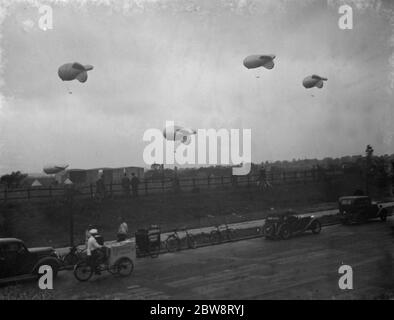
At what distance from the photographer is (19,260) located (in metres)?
13.4

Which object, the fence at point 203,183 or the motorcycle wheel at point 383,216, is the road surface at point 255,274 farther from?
the fence at point 203,183

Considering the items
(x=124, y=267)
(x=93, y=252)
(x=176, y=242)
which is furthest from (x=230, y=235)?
(x=93, y=252)

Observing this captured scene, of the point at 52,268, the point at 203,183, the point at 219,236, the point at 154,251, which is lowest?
the point at 154,251

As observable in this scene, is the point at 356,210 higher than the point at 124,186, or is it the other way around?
the point at 124,186

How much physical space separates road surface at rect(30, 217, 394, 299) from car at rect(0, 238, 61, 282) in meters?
0.83

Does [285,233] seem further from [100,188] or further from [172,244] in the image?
[100,188]

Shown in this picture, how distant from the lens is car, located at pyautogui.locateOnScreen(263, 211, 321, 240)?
798 inches

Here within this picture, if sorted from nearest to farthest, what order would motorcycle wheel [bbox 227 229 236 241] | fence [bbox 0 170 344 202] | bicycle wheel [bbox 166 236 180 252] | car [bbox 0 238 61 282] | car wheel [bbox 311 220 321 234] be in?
car [bbox 0 238 61 282], bicycle wheel [bbox 166 236 180 252], motorcycle wheel [bbox 227 229 236 241], car wheel [bbox 311 220 321 234], fence [bbox 0 170 344 202]

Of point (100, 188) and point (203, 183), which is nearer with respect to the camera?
point (100, 188)

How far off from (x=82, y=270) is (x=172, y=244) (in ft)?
19.2

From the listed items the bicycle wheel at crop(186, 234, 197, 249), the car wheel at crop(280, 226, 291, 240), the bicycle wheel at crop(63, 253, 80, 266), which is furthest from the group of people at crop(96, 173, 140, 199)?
the car wheel at crop(280, 226, 291, 240)

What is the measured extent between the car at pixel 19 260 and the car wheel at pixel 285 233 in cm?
1065

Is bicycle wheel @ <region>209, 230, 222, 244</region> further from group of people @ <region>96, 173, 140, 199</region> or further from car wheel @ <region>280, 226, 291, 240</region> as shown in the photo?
group of people @ <region>96, 173, 140, 199</region>

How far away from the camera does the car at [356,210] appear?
24391 millimetres
